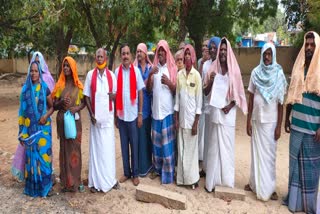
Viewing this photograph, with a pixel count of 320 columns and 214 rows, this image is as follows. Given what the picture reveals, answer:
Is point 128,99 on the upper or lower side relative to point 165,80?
lower

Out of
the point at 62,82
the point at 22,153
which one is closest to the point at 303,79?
the point at 62,82

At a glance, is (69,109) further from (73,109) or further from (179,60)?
(179,60)

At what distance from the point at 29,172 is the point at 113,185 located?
1.05 meters

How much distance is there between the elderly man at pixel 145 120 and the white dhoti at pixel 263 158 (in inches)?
56.9

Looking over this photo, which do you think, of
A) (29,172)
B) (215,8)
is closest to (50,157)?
(29,172)

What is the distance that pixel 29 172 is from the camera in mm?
4219

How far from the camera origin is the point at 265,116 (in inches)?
162

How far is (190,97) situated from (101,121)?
45.4 inches

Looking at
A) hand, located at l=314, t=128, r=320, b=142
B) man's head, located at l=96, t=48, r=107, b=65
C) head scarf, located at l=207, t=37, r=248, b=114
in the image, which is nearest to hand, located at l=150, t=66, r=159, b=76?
man's head, located at l=96, t=48, r=107, b=65

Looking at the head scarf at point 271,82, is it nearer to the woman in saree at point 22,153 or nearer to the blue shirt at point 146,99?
the blue shirt at point 146,99

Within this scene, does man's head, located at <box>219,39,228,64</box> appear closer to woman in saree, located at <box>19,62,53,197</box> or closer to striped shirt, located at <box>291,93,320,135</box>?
striped shirt, located at <box>291,93,320,135</box>

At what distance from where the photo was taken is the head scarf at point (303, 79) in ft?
12.1

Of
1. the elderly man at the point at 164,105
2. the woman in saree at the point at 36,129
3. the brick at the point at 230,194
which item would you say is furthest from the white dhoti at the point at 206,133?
the woman in saree at the point at 36,129

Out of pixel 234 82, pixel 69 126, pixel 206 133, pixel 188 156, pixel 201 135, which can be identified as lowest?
pixel 188 156
